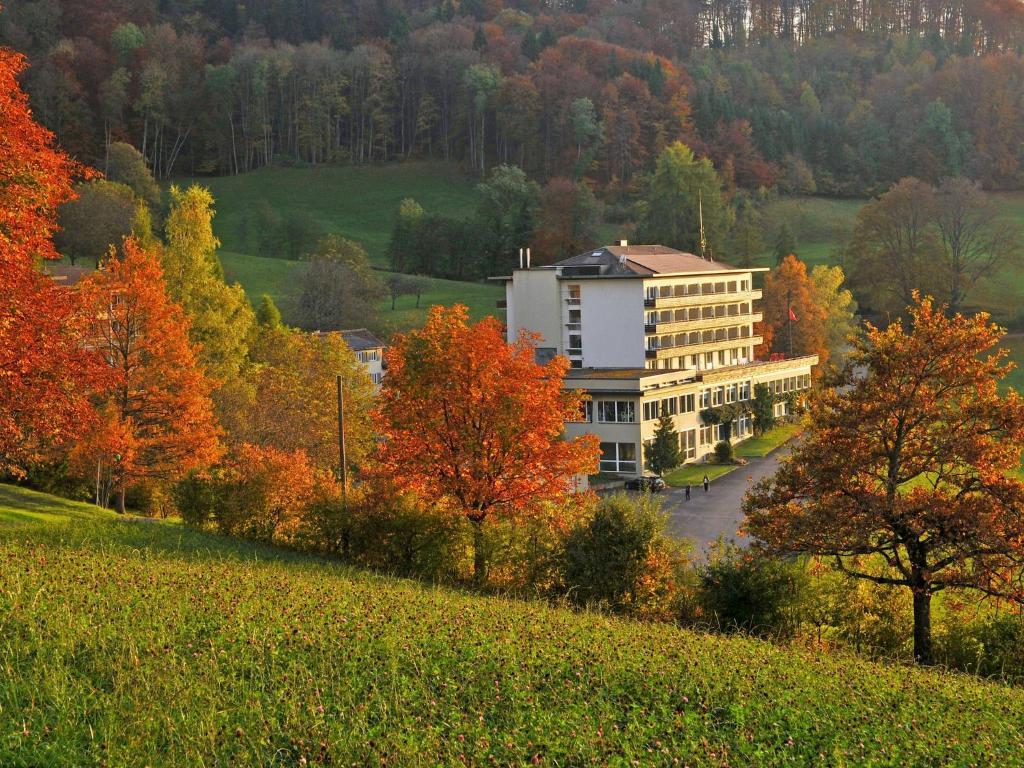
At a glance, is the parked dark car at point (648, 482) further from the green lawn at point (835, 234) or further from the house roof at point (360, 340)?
the green lawn at point (835, 234)

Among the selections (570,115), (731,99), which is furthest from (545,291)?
(731,99)

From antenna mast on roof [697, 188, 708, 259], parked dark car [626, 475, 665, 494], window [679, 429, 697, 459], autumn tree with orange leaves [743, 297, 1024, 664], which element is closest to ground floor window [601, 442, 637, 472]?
parked dark car [626, 475, 665, 494]

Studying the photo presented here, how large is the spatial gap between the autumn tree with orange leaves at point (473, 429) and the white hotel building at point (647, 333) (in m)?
31.2

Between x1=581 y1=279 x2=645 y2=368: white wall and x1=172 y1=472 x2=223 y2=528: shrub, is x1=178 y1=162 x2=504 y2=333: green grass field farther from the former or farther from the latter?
x1=172 y1=472 x2=223 y2=528: shrub

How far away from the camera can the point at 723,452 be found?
67.9 meters

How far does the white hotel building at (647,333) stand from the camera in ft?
220

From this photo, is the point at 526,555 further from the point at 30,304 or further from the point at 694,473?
the point at 694,473

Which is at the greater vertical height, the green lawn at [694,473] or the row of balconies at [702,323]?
the row of balconies at [702,323]

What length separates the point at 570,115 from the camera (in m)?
154

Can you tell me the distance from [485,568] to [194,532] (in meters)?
8.35

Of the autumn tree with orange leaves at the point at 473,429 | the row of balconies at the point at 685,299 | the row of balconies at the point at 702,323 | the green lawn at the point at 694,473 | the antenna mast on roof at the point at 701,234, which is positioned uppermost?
the antenna mast on roof at the point at 701,234

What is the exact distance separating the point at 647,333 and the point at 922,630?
47.7 metres

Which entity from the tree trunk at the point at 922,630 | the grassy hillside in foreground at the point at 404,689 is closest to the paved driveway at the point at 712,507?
the tree trunk at the point at 922,630

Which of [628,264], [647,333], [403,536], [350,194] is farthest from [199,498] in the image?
[350,194]
